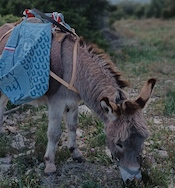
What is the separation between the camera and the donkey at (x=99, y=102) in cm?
372

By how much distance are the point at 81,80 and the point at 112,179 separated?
1.14 metres

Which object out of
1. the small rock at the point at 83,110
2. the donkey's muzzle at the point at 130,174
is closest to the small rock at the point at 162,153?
the donkey's muzzle at the point at 130,174

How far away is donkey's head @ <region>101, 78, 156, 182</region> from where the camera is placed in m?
3.70

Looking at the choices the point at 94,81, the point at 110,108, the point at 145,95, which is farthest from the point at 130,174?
the point at 94,81

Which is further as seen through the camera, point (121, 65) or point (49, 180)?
point (121, 65)

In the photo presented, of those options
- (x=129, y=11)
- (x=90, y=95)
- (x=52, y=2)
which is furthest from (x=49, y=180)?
(x=129, y=11)

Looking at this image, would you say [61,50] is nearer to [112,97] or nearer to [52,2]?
[112,97]

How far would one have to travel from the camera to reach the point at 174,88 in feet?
24.5

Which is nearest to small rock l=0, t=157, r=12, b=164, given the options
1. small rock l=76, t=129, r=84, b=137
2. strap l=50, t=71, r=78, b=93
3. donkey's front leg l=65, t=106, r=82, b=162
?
donkey's front leg l=65, t=106, r=82, b=162

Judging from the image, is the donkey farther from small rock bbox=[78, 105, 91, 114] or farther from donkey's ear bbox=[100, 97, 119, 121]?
small rock bbox=[78, 105, 91, 114]

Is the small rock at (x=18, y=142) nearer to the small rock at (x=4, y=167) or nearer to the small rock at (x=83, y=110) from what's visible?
the small rock at (x=4, y=167)

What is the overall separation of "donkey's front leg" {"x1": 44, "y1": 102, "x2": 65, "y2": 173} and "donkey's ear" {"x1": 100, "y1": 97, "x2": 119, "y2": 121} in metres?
0.71

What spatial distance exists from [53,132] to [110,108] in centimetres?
100

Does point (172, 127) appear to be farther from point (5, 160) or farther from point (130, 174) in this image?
point (5, 160)
